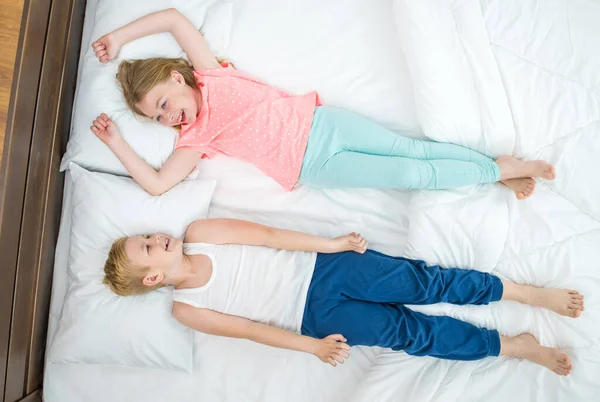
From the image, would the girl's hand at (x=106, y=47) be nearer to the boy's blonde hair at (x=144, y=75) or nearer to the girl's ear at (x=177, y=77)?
the boy's blonde hair at (x=144, y=75)

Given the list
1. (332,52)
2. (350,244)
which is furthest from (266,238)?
(332,52)

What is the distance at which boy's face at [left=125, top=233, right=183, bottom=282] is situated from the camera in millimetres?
1601

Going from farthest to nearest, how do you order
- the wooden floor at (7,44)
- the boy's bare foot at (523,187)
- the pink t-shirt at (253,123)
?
the pink t-shirt at (253,123)
the boy's bare foot at (523,187)
the wooden floor at (7,44)

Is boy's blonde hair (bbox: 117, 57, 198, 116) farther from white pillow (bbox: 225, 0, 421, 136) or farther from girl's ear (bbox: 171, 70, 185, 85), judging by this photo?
white pillow (bbox: 225, 0, 421, 136)

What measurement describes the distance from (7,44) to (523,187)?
1725 mm

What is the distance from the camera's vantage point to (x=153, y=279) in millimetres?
1638

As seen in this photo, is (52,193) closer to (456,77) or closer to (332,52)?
(332,52)

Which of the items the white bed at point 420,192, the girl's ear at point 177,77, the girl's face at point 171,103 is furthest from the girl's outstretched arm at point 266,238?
the girl's ear at point 177,77

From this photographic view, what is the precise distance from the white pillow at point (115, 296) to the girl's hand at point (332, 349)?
1.52ft

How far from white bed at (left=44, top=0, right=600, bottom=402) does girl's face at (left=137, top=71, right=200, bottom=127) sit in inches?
4.5

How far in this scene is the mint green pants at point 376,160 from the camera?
168 cm

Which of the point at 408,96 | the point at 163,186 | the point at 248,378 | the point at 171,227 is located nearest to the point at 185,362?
the point at 248,378

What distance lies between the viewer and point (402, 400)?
64.1 inches

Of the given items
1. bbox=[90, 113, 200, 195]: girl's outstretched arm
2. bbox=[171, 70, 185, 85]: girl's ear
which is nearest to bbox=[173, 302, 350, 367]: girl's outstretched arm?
bbox=[90, 113, 200, 195]: girl's outstretched arm
